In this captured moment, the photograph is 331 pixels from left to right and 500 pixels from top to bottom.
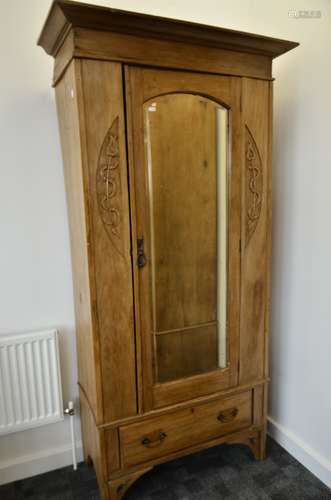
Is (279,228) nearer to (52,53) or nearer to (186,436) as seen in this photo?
(186,436)

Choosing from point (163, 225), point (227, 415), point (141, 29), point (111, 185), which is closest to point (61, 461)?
point (227, 415)

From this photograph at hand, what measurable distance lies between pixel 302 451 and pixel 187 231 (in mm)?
1299

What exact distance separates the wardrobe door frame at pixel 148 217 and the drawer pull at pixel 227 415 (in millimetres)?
133

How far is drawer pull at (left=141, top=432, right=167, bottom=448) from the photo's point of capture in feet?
4.82

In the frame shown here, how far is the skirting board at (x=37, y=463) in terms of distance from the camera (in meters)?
1.68

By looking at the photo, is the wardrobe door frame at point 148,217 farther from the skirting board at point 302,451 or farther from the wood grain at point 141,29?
the skirting board at point 302,451

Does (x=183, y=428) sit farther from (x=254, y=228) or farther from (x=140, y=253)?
(x=254, y=228)

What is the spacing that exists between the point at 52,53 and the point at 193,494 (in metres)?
2.05

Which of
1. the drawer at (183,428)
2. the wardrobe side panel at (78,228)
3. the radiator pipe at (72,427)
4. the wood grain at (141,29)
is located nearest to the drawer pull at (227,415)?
the drawer at (183,428)

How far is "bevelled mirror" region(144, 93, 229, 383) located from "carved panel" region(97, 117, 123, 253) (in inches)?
5.4

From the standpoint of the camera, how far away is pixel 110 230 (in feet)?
4.24

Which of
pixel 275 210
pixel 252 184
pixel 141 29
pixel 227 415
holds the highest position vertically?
pixel 141 29

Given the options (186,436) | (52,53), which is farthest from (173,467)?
(52,53)

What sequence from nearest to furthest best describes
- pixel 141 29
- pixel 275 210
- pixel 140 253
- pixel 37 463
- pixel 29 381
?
pixel 141 29 → pixel 140 253 → pixel 29 381 → pixel 37 463 → pixel 275 210
